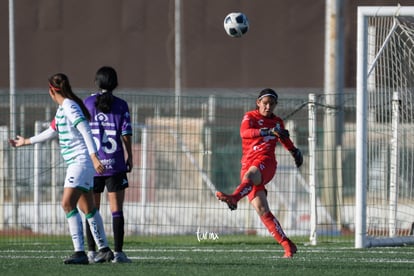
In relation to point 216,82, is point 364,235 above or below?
below

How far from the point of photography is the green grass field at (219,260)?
10.2 metres

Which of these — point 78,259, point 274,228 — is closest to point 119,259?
point 78,259

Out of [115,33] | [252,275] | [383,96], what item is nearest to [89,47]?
[115,33]

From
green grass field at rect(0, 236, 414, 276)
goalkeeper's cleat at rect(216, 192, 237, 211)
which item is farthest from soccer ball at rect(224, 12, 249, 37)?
goalkeeper's cleat at rect(216, 192, 237, 211)

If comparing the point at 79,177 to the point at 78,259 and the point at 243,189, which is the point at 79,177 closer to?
the point at 78,259

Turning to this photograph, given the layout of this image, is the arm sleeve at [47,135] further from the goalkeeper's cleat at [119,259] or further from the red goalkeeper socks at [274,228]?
the red goalkeeper socks at [274,228]

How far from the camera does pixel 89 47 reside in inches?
1410

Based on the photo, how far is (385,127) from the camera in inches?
634

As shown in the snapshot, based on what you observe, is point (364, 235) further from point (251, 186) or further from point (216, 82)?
point (216, 82)

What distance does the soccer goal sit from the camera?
13914mm

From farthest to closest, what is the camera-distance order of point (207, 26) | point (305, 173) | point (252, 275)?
1. point (207, 26)
2. point (305, 173)
3. point (252, 275)

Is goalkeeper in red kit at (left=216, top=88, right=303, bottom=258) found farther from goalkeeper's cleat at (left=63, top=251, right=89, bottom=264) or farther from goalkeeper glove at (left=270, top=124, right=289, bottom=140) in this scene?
goalkeeper's cleat at (left=63, top=251, right=89, bottom=264)

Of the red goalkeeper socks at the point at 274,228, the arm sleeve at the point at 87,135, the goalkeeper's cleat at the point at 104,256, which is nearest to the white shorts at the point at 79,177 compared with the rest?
the arm sleeve at the point at 87,135

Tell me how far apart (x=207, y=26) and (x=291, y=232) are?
59.5ft
